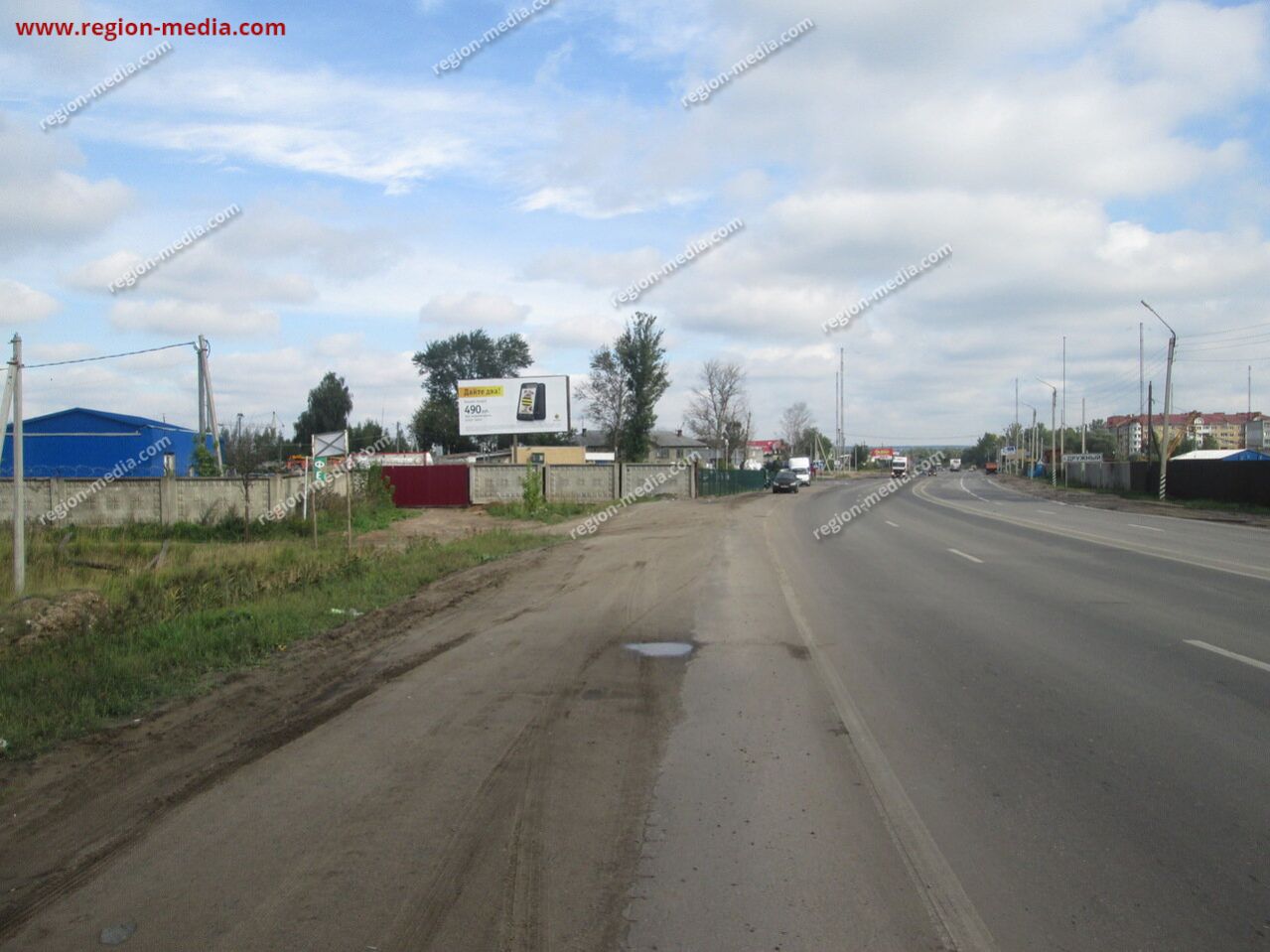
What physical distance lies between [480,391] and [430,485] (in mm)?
7129

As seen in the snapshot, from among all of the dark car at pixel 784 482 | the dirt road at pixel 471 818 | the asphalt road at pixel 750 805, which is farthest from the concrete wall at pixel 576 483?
the dirt road at pixel 471 818

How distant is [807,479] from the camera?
79.0 metres

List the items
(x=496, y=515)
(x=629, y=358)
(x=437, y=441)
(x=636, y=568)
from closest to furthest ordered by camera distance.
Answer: (x=636, y=568), (x=496, y=515), (x=629, y=358), (x=437, y=441)

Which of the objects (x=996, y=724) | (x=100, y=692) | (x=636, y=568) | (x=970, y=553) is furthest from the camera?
(x=970, y=553)

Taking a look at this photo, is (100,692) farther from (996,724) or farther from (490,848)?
(996,724)

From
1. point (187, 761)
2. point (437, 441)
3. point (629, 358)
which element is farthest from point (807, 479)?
point (187, 761)

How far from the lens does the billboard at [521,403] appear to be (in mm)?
48594

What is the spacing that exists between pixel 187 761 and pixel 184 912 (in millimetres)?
2419

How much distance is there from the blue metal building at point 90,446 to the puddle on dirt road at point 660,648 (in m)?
37.9

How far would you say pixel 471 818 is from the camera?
16.7 ft

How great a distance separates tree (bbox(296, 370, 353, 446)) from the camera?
274 ft

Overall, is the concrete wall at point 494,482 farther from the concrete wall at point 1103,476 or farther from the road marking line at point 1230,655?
the road marking line at point 1230,655

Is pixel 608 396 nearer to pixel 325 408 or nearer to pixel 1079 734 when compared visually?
pixel 325 408

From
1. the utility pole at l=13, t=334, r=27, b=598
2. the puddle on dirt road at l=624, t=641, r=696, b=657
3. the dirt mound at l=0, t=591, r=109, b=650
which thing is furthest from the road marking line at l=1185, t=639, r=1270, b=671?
the utility pole at l=13, t=334, r=27, b=598
